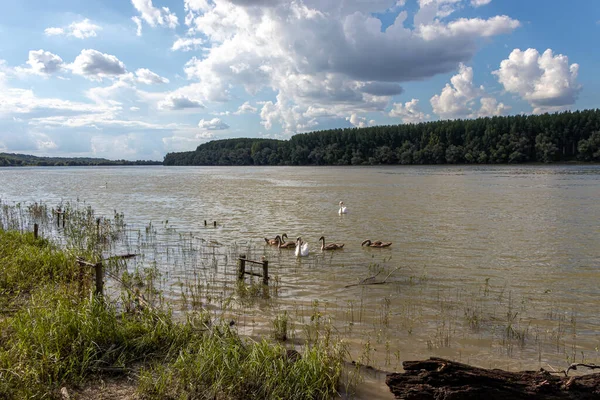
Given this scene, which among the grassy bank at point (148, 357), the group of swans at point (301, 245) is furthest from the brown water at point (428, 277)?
the grassy bank at point (148, 357)

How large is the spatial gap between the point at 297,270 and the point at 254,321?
4394 mm

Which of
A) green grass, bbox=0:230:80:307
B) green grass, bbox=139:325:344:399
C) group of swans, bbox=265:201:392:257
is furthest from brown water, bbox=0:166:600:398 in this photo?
green grass, bbox=0:230:80:307

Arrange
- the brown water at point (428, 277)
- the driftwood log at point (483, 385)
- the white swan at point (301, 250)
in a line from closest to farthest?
the driftwood log at point (483, 385)
the brown water at point (428, 277)
the white swan at point (301, 250)

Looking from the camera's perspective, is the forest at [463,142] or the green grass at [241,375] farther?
the forest at [463,142]

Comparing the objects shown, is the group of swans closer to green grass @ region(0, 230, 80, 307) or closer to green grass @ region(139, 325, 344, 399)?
green grass @ region(0, 230, 80, 307)

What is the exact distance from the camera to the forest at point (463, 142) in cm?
10793

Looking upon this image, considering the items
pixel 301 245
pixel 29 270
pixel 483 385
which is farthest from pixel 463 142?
pixel 483 385

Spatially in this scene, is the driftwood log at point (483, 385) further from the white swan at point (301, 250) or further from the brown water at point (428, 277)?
the white swan at point (301, 250)

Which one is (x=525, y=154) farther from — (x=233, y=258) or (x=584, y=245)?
(x=233, y=258)

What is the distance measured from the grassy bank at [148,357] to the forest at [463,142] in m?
117

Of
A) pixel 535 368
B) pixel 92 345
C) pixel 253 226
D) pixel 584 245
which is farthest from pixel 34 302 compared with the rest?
pixel 584 245

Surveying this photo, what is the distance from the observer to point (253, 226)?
21.4 meters

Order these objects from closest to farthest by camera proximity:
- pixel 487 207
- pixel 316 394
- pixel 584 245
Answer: pixel 316 394 < pixel 584 245 < pixel 487 207

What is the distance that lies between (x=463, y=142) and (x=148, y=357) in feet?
424
